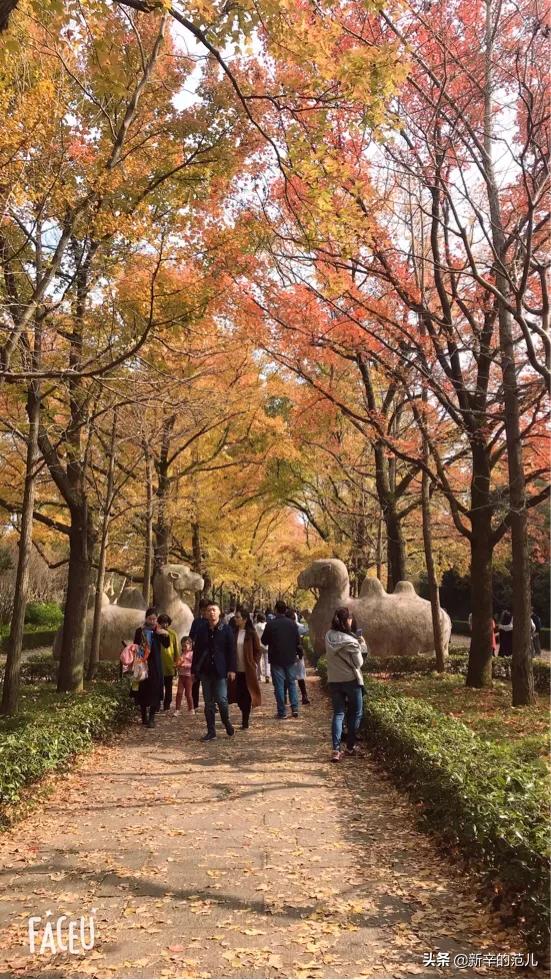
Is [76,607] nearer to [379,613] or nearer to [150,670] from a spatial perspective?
[150,670]

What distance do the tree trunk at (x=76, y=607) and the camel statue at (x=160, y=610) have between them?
3647 mm

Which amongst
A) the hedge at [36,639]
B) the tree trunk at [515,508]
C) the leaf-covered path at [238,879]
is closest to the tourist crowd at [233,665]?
the leaf-covered path at [238,879]

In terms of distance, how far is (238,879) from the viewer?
412 cm

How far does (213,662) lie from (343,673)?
74.1 inches

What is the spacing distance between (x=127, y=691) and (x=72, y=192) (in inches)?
287

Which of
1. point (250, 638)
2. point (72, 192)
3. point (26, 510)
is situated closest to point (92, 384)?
point (26, 510)

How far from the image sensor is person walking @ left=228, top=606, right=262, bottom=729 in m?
9.39

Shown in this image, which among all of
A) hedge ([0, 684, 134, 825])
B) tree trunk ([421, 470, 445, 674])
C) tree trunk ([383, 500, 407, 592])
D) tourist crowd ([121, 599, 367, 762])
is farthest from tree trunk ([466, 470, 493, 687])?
hedge ([0, 684, 134, 825])

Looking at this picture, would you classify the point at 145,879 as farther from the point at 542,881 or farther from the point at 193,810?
the point at 542,881

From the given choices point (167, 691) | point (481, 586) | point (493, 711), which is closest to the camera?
point (493, 711)

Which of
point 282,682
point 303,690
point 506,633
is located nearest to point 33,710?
point 282,682

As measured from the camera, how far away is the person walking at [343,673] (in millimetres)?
7324

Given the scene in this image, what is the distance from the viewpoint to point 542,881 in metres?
3.25

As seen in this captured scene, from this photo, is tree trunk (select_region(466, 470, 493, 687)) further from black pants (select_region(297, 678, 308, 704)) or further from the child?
the child
